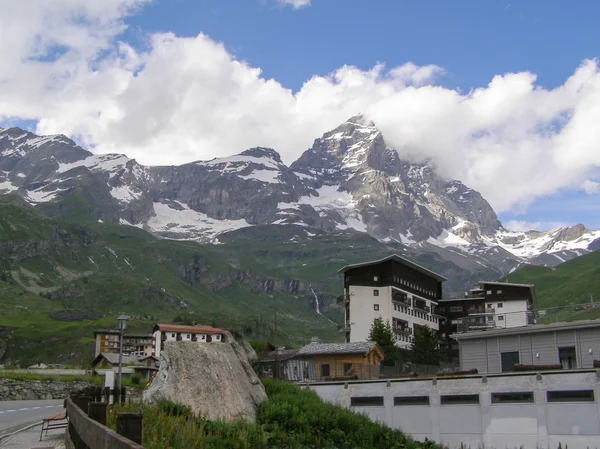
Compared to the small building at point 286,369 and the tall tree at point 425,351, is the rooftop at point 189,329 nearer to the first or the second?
the tall tree at point 425,351

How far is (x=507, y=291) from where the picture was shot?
427ft

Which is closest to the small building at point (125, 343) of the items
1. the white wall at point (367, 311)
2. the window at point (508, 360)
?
the white wall at point (367, 311)

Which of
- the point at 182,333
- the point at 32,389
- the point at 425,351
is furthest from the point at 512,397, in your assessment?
the point at 182,333

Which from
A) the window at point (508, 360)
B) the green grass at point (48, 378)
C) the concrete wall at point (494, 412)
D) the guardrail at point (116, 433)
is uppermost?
the window at point (508, 360)

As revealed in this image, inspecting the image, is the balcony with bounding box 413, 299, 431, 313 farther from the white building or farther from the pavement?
the pavement

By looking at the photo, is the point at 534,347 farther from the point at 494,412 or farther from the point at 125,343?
the point at 125,343

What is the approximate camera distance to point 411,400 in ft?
140

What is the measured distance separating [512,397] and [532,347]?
15354 mm

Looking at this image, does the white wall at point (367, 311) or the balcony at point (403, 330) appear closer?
the balcony at point (403, 330)

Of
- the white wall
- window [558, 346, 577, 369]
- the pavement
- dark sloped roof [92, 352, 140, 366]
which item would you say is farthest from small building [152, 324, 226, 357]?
the pavement

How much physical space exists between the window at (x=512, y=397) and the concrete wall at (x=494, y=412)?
103 millimetres

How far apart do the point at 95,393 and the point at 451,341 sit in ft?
380

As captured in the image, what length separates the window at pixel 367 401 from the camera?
44.2 meters

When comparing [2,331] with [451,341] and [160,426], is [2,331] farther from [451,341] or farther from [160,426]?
[160,426]
